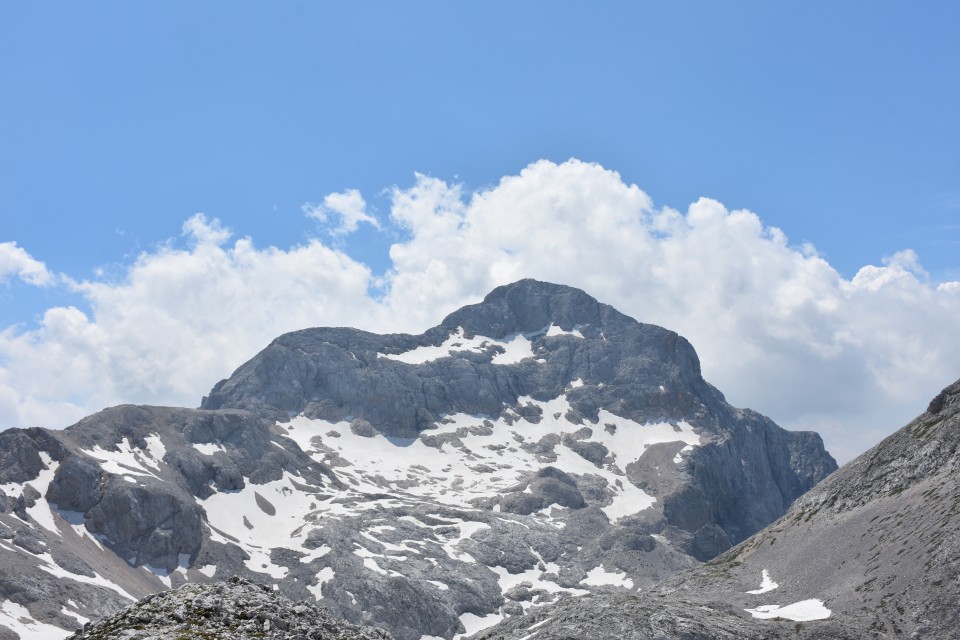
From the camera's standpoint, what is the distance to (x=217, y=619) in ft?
144

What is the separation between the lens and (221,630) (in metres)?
43.1

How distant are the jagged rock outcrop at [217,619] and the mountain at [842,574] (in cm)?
4336

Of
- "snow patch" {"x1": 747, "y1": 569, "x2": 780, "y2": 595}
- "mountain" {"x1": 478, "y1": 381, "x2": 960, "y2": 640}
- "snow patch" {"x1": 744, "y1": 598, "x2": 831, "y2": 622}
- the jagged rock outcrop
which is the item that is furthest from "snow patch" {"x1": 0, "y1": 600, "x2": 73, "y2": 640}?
the jagged rock outcrop

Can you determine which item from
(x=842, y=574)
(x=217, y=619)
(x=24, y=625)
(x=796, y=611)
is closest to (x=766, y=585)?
(x=842, y=574)

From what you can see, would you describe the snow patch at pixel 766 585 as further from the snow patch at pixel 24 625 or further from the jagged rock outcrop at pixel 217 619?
the snow patch at pixel 24 625

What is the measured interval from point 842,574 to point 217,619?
7936 centimetres

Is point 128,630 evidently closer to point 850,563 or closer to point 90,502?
point 850,563

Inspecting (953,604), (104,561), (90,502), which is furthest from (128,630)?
(90,502)

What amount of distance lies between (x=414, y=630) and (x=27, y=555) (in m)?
76.7

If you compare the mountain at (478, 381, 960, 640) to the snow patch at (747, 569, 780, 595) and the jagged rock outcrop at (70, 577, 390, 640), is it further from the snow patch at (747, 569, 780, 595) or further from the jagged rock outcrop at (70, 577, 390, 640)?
the jagged rock outcrop at (70, 577, 390, 640)

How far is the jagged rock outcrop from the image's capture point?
139 ft

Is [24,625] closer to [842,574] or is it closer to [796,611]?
[796,611]

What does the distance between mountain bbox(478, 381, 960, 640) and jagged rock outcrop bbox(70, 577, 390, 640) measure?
4336cm

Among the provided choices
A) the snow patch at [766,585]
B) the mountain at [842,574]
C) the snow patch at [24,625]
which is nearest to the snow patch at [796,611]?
the mountain at [842,574]
